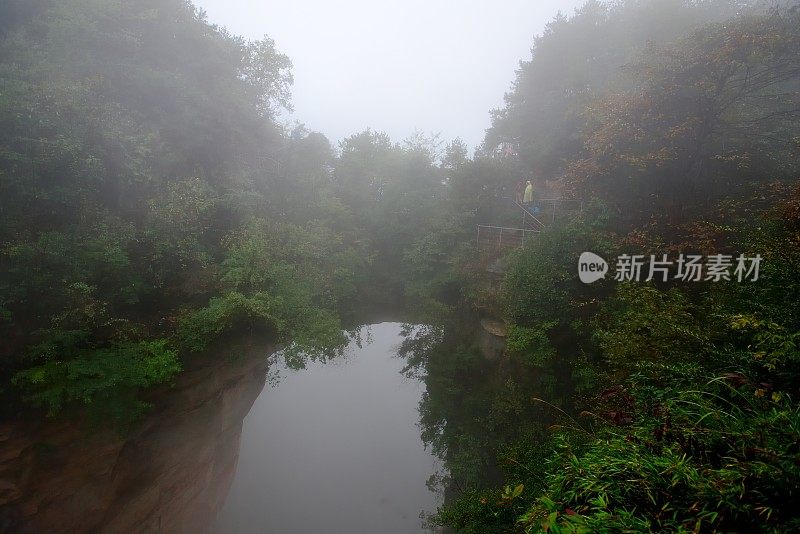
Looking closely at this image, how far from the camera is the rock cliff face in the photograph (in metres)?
7.75

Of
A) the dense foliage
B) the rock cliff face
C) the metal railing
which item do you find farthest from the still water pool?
the metal railing

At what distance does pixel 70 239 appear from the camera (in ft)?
25.8

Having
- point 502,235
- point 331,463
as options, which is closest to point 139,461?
point 502,235

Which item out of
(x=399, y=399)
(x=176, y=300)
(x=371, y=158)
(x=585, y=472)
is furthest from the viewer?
(x=399, y=399)

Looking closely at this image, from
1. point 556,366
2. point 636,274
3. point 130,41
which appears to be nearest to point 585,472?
point 636,274

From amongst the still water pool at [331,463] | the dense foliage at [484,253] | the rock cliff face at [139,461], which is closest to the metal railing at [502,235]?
the dense foliage at [484,253]

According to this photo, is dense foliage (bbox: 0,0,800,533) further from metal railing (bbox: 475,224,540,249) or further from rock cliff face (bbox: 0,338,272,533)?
rock cliff face (bbox: 0,338,272,533)

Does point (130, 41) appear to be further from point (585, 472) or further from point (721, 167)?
point (721, 167)

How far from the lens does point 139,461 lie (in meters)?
9.90

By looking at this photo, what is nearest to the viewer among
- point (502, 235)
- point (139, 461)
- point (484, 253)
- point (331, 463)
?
point (139, 461)

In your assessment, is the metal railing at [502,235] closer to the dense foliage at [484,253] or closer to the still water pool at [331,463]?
the dense foliage at [484,253]

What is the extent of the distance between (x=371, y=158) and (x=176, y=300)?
1149 cm

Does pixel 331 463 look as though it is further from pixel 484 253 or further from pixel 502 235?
pixel 502 235

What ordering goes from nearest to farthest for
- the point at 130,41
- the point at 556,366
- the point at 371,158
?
the point at 556,366 → the point at 130,41 → the point at 371,158
